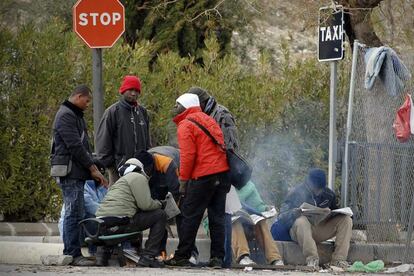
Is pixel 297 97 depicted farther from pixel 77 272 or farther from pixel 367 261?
pixel 77 272

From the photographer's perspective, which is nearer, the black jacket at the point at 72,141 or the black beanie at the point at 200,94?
the black jacket at the point at 72,141

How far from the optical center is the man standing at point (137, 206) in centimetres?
1068

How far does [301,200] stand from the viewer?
1196 centimetres

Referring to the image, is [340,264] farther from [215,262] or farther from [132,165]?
[132,165]

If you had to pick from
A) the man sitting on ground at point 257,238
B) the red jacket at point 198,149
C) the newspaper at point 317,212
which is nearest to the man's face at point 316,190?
the newspaper at point 317,212

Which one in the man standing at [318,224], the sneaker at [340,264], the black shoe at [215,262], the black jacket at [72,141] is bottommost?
the sneaker at [340,264]

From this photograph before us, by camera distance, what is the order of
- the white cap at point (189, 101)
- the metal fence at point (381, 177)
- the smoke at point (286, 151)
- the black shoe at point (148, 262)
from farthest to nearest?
the smoke at point (286, 151) < the metal fence at point (381, 177) < the white cap at point (189, 101) < the black shoe at point (148, 262)

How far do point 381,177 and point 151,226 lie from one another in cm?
313

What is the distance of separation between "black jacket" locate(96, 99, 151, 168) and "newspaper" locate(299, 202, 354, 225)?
192 centimetres

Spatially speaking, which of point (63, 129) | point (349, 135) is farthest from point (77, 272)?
point (349, 135)

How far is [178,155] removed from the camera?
462 inches

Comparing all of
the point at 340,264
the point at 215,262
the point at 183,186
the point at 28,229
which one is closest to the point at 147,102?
the point at 28,229

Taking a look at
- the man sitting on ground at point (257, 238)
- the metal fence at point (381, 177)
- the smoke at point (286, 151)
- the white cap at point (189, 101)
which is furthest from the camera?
the smoke at point (286, 151)

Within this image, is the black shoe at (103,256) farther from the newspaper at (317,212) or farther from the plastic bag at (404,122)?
the plastic bag at (404,122)
